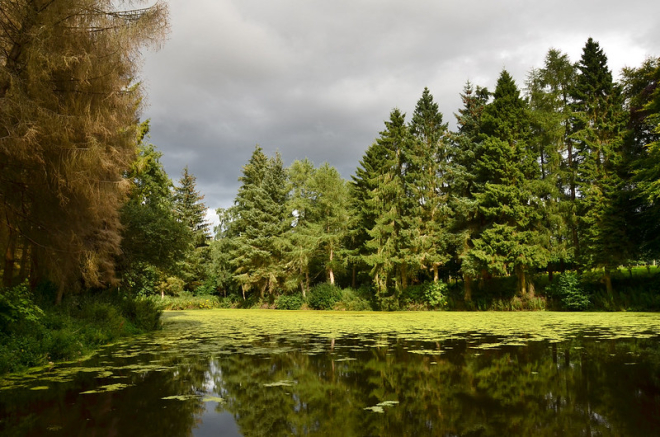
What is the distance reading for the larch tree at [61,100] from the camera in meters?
6.25

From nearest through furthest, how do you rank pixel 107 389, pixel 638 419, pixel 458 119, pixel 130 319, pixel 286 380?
pixel 638 419, pixel 107 389, pixel 286 380, pixel 130 319, pixel 458 119

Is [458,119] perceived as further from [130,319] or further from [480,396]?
[480,396]

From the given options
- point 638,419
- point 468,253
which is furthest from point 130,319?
point 468,253

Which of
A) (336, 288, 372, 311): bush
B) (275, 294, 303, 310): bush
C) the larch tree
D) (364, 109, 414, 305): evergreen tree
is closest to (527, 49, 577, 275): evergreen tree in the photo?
(364, 109, 414, 305): evergreen tree

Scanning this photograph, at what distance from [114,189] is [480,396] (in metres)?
7.55

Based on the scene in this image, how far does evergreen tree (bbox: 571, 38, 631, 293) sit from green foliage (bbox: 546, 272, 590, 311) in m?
1.06

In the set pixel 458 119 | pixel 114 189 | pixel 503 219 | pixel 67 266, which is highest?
pixel 458 119

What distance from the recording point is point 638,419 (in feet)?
12.9

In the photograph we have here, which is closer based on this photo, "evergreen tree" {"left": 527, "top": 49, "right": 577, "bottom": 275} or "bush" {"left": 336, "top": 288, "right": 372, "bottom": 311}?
"evergreen tree" {"left": 527, "top": 49, "right": 577, "bottom": 275}

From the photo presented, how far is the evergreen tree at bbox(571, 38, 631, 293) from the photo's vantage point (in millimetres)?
20938

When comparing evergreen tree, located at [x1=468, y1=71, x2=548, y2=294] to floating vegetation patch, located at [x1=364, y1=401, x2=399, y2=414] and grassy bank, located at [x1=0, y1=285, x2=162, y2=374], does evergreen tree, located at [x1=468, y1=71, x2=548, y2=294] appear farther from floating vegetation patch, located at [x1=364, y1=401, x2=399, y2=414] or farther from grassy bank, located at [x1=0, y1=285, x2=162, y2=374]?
floating vegetation patch, located at [x1=364, y1=401, x2=399, y2=414]

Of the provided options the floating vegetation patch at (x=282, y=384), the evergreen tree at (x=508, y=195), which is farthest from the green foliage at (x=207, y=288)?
the floating vegetation patch at (x=282, y=384)

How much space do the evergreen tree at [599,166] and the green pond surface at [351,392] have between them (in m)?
13.9

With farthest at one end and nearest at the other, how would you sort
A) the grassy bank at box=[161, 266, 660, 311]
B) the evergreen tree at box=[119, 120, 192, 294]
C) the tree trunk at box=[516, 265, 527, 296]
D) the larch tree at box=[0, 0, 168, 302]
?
the tree trunk at box=[516, 265, 527, 296] < the grassy bank at box=[161, 266, 660, 311] < the evergreen tree at box=[119, 120, 192, 294] < the larch tree at box=[0, 0, 168, 302]
